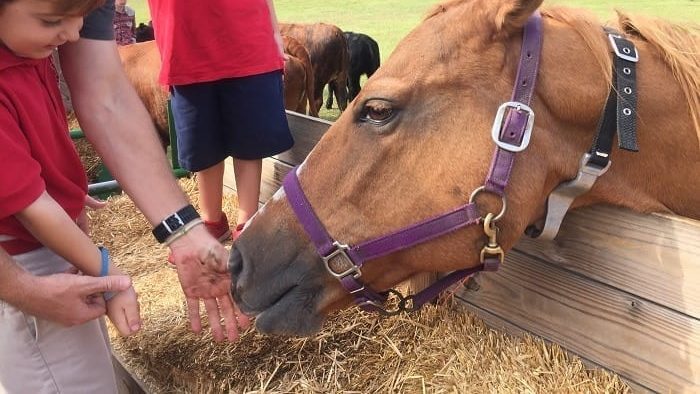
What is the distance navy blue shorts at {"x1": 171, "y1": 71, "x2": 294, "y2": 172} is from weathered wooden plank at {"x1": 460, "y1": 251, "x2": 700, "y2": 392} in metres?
1.22

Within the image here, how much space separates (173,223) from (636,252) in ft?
4.22

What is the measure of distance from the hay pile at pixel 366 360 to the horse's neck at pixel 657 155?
1.80ft

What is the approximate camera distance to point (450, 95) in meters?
1.52

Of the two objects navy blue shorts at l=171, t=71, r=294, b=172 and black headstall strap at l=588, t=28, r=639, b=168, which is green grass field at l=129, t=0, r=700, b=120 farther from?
black headstall strap at l=588, t=28, r=639, b=168

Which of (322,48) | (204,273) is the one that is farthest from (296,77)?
(204,273)

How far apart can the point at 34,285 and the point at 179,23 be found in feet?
5.14

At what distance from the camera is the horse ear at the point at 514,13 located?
1.44 m

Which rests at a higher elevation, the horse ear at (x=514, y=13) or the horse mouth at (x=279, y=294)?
the horse ear at (x=514, y=13)

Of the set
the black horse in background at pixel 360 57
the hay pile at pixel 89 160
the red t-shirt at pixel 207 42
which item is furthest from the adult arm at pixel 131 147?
the black horse in background at pixel 360 57

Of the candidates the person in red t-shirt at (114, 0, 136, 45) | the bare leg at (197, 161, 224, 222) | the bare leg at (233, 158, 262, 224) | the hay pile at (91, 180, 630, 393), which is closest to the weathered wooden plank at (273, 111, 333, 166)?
the bare leg at (233, 158, 262, 224)

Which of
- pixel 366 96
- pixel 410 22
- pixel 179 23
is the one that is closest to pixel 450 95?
pixel 366 96

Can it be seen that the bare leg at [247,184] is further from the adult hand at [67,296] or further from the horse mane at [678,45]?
the horse mane at [678,45]

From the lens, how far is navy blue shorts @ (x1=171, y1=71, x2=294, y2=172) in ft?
9.23

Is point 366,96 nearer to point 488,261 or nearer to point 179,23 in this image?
point 488,261
